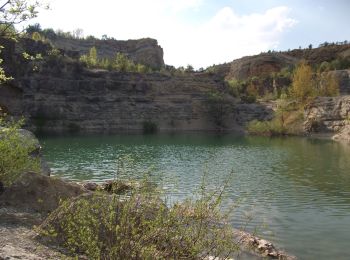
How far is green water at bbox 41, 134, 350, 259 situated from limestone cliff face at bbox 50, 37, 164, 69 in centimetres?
13582

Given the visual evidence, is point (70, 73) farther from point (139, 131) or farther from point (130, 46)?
point (130, 46)

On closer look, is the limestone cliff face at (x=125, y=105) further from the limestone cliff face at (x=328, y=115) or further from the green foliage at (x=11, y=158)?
the green foliage at (x=11, y=158)

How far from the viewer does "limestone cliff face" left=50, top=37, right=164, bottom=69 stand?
185375 mm

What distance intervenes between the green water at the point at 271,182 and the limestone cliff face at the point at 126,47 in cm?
13582

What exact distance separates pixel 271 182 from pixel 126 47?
553 feet

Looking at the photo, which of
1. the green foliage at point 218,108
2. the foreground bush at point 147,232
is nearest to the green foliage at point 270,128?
the green foliage at point 218,108

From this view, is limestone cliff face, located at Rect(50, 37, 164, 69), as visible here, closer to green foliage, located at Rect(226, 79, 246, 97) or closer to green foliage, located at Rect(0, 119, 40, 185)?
green foliage, located at Rect(226, 79, 246, 97)

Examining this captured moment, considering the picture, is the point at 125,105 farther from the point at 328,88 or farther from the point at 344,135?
the point at 344,135

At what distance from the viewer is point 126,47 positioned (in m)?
192

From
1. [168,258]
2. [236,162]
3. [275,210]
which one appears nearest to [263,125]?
[236,162]

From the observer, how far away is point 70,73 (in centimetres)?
10788

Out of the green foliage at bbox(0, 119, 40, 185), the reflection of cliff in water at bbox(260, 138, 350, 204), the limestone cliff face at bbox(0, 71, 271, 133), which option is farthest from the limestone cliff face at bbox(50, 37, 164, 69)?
the green foliage at bbox(0, 119, 40, 185)

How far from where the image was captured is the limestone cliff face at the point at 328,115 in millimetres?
84188

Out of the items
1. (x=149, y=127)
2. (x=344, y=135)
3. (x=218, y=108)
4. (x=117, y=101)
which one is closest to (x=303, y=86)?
(x=344, y=135)
